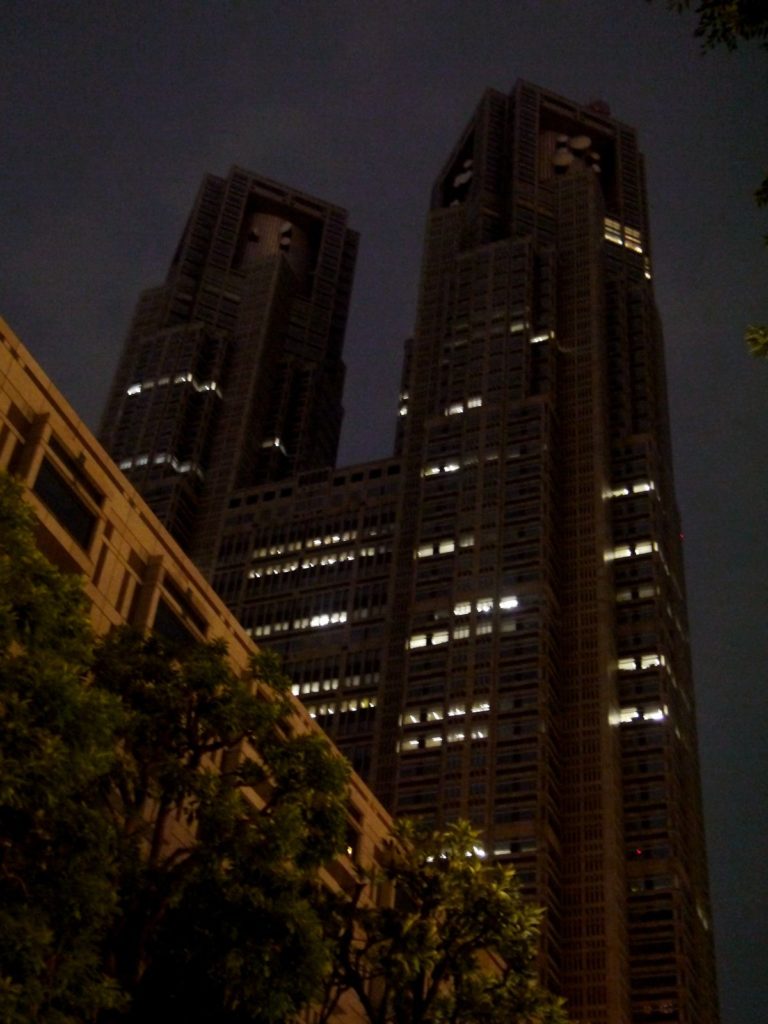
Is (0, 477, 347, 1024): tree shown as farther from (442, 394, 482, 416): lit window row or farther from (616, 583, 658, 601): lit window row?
(442, 394, 482, 416): lit window row

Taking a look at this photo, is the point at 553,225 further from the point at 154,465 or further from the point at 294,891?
the point at 294,891

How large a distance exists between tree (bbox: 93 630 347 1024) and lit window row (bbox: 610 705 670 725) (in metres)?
93.2

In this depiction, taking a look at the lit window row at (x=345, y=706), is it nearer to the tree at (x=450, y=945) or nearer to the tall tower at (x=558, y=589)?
the tall tower at (x=558, y=589)

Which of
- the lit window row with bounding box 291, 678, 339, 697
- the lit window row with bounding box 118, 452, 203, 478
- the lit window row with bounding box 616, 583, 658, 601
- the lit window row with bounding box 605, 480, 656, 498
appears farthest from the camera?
the lit window row with bounding box 118, 452, 203, 478

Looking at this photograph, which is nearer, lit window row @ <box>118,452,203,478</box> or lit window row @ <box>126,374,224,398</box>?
lit window row @ <box>118,452,203,478</box>

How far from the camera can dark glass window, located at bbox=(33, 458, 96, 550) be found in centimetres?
3481

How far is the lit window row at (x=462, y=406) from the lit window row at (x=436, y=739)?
141ft

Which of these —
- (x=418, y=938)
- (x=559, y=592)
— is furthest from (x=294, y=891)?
(x=559, y=592)

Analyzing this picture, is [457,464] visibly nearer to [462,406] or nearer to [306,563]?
[462,406]

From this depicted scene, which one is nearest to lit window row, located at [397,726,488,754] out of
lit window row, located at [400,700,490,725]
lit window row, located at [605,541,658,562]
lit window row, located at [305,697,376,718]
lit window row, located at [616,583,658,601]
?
lit window row, located at [400,700,490,725]

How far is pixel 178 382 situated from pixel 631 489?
65453 mm

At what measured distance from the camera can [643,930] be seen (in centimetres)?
10262

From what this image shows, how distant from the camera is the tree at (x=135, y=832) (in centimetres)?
1958

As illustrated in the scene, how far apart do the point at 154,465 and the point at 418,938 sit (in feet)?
441
